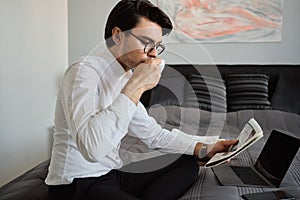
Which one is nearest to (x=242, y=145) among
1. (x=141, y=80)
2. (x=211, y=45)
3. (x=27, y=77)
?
(x=141, y=80)

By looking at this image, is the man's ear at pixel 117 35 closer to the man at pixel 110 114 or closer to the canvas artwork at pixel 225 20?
the man at pixel 110 114

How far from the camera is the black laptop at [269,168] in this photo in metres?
1.28

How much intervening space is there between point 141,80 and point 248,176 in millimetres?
677

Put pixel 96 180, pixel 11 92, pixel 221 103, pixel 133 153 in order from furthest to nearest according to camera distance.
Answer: pixel 221 103, pixel 11 92, pixel 133 153, pixel 96 180

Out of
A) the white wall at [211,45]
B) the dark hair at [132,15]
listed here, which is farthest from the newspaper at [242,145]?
the white wall at [211,45]

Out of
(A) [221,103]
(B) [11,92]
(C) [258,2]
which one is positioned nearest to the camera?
(B) [11,92]

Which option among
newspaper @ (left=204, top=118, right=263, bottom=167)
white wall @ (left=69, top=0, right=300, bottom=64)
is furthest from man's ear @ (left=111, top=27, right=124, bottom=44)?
white wall @ (left=69, top=0, right=300, bottom=64)

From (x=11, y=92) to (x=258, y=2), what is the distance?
2.25 meters

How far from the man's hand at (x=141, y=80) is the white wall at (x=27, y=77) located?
1655mm

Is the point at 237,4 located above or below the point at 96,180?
above

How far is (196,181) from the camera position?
4.43ft

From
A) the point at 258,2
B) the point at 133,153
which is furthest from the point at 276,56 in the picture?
the point at 133,153

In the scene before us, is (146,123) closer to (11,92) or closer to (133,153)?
(133,153)

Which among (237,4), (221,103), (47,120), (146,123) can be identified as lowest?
(47,120)
